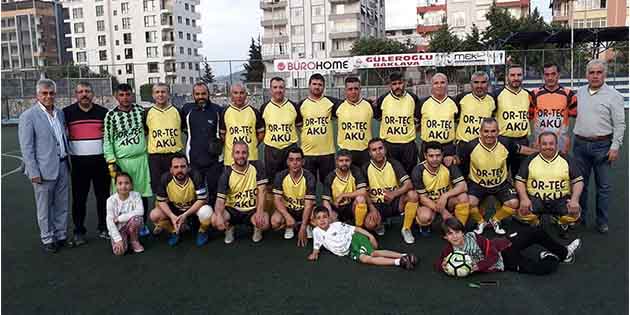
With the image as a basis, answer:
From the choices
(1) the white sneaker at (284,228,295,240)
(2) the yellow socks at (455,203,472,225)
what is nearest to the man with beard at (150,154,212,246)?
(1) the white sneaker at (284,228,295,240)

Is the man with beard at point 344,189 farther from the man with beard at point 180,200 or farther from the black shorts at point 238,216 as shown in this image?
the man with beard at point 180,200

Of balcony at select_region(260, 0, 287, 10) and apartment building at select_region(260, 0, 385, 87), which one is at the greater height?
balcony at select_region(260, 0, 287, 10)

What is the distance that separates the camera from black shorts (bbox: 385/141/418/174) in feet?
18.2

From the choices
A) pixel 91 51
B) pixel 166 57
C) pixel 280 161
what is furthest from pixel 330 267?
pixel 91 51

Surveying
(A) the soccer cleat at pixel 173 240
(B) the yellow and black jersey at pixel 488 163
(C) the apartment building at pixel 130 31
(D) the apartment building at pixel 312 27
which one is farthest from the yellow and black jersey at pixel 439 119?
(C) the apartment building at pixel 130 31

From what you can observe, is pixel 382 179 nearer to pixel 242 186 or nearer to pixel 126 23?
pixel 242 186

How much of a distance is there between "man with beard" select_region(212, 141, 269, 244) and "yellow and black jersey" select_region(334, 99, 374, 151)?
105 centimetres

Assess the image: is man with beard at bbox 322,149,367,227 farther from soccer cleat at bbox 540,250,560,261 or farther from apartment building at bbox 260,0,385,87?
apartment building at bbox 260,0,385,87

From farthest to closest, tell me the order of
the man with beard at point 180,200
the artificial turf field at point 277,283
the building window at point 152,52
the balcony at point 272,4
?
the building window at point 152,52 → the balcony at point 272,4 → the man with beard at point 180,200 → the artificial turf field at point 277,283

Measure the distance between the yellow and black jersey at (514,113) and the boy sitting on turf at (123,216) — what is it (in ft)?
12.8

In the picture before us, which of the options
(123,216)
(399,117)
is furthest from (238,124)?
(399,117)

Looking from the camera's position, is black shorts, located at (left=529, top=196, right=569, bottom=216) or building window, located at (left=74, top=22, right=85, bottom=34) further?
building window, located at (left=74, top=22, right=85, bottom=34)

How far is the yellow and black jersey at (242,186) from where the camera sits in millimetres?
5145

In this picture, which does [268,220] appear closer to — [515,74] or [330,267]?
[330,267]
